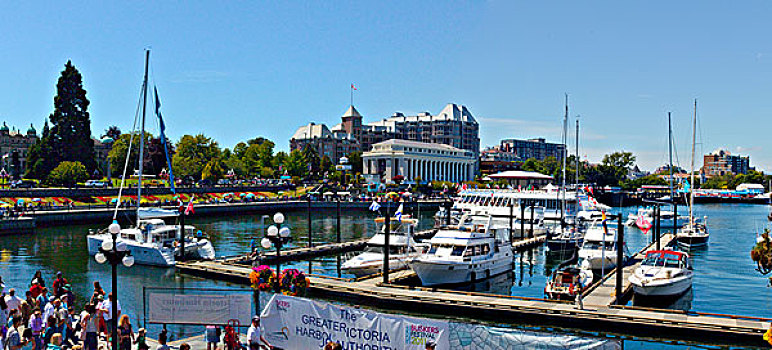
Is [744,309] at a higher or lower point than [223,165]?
lower

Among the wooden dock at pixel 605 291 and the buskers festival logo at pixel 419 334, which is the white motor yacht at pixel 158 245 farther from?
the buskers festival logo at pixel 419 334

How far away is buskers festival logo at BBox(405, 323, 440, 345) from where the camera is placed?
15.6 metres

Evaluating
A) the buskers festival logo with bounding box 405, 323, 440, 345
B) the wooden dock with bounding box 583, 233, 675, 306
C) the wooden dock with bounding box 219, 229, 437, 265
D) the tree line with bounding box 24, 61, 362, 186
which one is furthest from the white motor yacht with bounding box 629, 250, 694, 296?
the tree line with bounding box 24, 61, 362, 186

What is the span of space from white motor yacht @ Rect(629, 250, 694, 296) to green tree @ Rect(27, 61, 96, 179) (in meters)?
110

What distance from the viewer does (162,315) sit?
782 inches

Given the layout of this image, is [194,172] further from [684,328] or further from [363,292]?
[684,328]

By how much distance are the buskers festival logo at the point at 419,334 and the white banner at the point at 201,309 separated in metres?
6.21

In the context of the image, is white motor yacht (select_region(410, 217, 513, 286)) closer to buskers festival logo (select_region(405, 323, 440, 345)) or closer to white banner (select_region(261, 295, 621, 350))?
white banner (select_region(261, 295, 621, 350))

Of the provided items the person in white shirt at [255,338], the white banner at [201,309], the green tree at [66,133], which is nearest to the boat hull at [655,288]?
the white banner at [201,309]

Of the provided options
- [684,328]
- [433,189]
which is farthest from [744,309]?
[433,189]

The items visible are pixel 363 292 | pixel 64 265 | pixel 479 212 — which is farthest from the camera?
pixel 479 212

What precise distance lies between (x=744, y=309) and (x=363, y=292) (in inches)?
875

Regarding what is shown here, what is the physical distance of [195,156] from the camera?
15338 cm

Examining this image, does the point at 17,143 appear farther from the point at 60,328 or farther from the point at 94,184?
the point at 60,328
